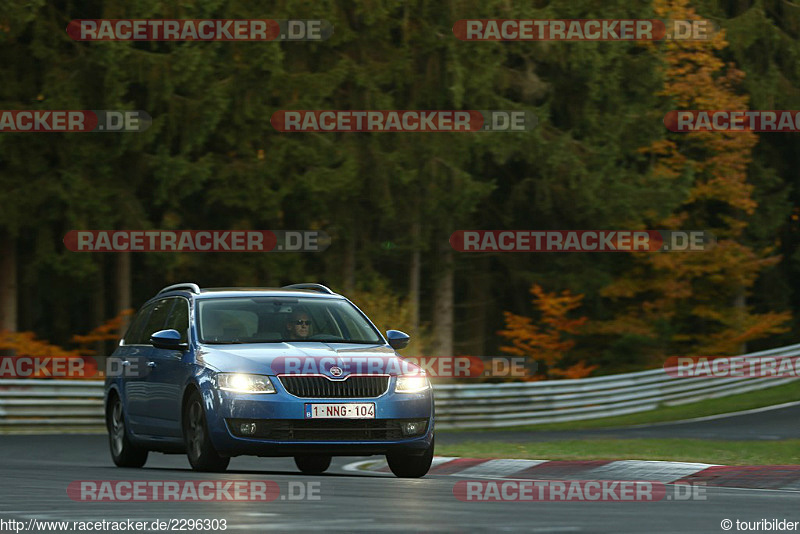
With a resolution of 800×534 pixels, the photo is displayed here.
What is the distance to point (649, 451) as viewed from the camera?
65.9 ft

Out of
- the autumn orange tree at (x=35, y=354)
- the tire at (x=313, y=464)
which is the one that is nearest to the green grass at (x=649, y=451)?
the tire at (x=313, y=464)

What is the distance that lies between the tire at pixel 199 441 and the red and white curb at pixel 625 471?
2602mm

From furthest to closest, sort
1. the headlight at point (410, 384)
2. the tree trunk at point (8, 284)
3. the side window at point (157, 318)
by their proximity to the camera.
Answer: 1. the tree trunk at point (8, 284)
2. the side window at point (157, 318)
3. the headlight at point (410, 384)

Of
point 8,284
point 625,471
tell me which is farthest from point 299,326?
point 8,284

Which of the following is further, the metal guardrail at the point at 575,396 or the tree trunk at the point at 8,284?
the tree trunk at the point at 8,284

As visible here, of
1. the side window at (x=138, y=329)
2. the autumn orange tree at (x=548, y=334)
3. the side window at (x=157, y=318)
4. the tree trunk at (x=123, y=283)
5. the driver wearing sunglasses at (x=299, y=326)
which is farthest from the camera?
the autumn orange tree at (x=548, y=334)

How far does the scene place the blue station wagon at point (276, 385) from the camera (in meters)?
14.1

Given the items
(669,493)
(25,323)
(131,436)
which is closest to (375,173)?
(25,323)

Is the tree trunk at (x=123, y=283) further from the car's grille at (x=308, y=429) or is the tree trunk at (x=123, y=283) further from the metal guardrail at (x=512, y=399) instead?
the car's grille at (x=308, y=429)

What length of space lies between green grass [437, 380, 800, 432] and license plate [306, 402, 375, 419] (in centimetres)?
1824

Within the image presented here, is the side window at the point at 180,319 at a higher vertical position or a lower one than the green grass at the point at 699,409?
higher

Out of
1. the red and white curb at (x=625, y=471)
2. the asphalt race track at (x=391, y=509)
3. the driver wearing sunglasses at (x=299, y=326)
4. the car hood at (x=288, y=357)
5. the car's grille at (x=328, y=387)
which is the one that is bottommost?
the asphalt race track at (x=391, y=509)

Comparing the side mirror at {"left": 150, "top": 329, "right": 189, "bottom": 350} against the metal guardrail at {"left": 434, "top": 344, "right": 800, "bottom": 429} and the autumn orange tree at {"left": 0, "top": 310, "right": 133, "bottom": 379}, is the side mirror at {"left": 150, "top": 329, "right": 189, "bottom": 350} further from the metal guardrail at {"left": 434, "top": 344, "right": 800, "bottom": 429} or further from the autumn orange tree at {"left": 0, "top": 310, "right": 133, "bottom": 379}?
the metal guardrail at {"left": 434, "top": 344, "right": 800, "bottom": 429}

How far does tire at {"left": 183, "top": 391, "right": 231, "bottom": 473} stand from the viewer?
14320 millimetres
